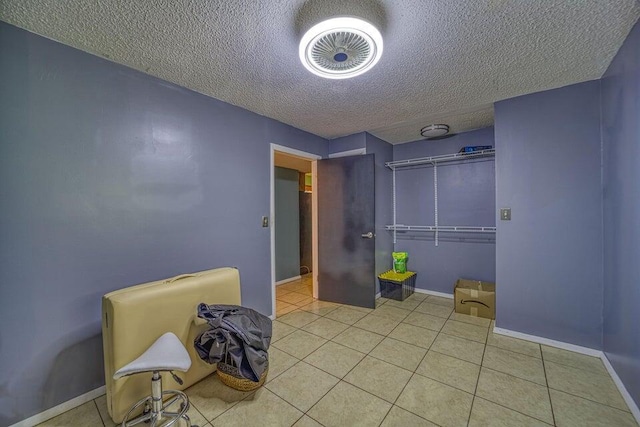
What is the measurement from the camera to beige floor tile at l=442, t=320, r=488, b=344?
238 cm

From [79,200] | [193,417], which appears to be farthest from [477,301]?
[79,200]

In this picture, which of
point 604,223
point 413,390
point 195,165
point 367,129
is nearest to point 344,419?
point 413,390

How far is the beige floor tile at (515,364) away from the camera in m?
1.81

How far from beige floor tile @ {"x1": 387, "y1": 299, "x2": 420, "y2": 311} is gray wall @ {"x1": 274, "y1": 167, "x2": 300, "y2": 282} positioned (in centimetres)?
199

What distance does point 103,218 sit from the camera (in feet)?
5.52

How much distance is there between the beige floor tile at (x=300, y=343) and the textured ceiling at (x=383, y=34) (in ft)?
7.82

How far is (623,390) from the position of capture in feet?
5.25

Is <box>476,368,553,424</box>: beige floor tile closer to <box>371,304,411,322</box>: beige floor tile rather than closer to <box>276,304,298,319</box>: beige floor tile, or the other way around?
<box>371,304,411,322</box>: beige floor tile

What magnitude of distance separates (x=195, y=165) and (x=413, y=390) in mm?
2508

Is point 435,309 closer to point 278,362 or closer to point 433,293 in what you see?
point 433,293

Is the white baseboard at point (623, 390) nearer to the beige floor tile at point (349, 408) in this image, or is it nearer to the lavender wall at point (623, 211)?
the lavender wall at point (623, 211)

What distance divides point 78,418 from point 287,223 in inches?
134

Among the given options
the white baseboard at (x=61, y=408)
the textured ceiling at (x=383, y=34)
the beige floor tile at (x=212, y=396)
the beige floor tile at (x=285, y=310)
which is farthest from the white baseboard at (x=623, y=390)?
the white baseboard at (x=61, y=408)

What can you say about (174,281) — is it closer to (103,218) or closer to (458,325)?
(103,218)
